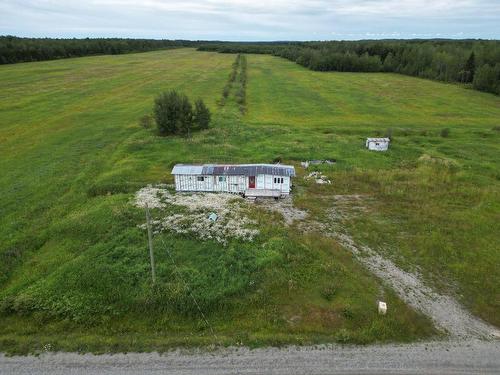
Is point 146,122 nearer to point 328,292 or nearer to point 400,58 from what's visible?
point 328,292

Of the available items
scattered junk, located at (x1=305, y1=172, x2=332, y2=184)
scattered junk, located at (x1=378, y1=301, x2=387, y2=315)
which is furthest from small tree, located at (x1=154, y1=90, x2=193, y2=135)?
scattered junk, located at (x1=378, y1=301, x2=387, y2=315)

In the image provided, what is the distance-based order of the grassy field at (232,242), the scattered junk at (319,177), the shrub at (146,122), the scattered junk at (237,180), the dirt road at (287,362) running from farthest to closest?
the shrub at (146,122)
the scattered junk at (319,177)
the scattered junk at (237,180)
the grassy field at (232,242)
the dirt road at (287,362)

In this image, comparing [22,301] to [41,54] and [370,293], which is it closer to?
[370,293]

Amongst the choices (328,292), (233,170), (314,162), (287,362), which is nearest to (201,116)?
(314,162)

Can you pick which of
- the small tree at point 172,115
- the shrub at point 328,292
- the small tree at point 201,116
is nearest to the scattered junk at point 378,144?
the small tree at point 201,116

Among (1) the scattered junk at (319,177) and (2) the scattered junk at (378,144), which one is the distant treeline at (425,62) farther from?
(1) the scattered junk at (319,177)

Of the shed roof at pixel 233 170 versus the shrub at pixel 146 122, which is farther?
the shrub at pixel 146 122
